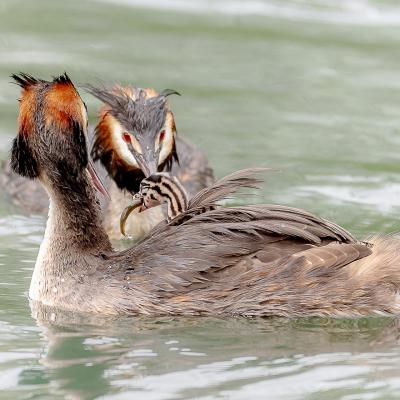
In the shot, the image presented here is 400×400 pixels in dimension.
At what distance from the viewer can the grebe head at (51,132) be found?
8.40 metres

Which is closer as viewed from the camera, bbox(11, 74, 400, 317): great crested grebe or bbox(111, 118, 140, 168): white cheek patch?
bbox(11, 74, 400, 317): great crested grebe

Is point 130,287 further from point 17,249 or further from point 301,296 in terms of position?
point 17,249

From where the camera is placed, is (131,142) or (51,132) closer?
(51,132)

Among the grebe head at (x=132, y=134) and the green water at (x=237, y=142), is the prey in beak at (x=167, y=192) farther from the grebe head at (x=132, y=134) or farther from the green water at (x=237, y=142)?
the grebe head at (x=132, y=134)

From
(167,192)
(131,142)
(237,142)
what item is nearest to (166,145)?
(131,142)

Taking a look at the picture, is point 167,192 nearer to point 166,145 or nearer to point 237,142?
point 166,145

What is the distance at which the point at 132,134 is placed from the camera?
1030 centimetres

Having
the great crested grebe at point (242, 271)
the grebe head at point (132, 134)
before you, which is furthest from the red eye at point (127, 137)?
the great crested grebe at point (242, 271)

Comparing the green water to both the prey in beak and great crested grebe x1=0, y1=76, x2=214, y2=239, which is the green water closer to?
great crested grebe x1=0, y1=76, x2=214, y2=239

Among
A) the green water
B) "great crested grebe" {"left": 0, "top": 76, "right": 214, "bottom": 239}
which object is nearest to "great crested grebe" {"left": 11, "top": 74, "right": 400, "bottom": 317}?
the green water

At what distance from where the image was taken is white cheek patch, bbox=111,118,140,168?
404 inches

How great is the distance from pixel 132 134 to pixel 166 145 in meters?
0.25

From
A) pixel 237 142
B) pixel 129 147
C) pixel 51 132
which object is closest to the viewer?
pixel 51 132

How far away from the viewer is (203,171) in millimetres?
11422
